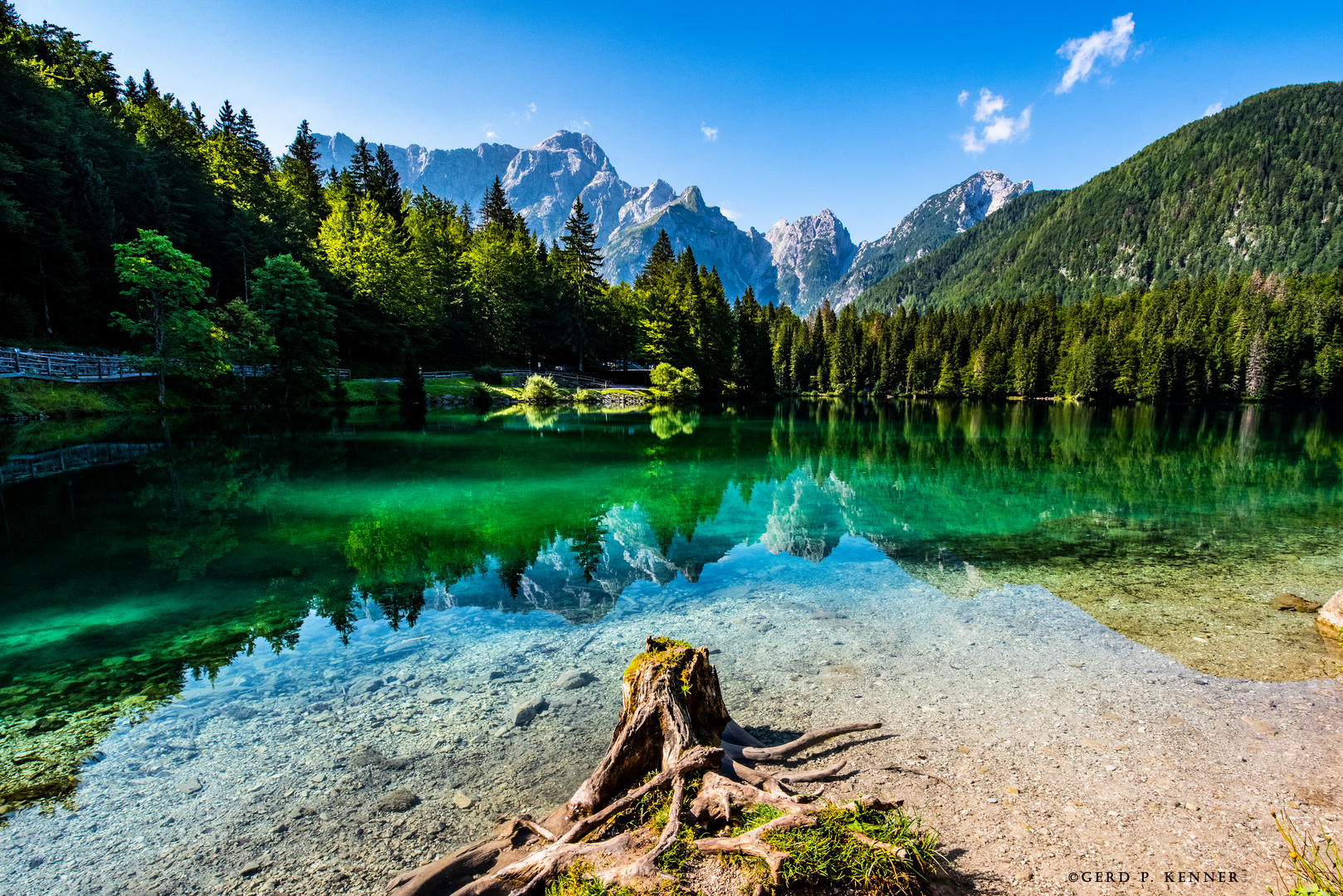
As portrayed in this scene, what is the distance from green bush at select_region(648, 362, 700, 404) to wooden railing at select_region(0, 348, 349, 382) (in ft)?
133

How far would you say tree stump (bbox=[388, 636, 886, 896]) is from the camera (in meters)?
3.58

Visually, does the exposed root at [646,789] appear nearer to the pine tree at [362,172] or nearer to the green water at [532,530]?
the green water at [532,530]

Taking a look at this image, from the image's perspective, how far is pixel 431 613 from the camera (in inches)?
382

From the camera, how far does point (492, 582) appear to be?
440 inches

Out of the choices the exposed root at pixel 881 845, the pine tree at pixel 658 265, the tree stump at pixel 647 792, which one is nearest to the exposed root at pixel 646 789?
the tree stump at pixel 647 792

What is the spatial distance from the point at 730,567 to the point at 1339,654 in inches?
368

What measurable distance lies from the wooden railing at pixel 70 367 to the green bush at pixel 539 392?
80.8 feet

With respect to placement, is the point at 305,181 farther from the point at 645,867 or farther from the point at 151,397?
the point at 645,867

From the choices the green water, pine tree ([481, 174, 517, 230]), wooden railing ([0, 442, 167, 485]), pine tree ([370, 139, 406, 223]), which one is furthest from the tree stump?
pine tree ([370, 139, 406, 223])

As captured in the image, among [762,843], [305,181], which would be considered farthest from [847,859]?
[305,181]

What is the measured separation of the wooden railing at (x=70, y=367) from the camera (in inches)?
1252

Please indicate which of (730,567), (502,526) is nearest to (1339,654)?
(730,567)

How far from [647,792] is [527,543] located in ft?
33.2

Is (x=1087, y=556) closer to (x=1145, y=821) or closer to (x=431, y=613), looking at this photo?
(x=1145, y=821)
